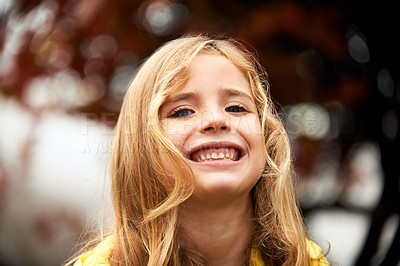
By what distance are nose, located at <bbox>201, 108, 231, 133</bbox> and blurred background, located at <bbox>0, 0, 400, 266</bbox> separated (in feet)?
2.70

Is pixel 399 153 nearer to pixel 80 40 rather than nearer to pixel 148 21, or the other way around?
pixel 148 21

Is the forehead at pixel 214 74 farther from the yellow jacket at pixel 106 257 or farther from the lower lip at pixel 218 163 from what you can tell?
the yellow jacket at pixel 106 257

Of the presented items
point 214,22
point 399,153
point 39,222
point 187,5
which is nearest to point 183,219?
point 214,22

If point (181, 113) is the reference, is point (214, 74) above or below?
above

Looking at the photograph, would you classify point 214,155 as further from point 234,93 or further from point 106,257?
point 106,257

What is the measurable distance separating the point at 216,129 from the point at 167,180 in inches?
8.4

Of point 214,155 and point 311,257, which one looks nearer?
point 214,155

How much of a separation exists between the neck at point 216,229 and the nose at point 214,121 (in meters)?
0.21

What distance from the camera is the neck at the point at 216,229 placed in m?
1.43

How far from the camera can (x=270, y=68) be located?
263 centimetres

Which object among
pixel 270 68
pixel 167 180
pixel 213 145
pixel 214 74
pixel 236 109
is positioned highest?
pixel 270 68

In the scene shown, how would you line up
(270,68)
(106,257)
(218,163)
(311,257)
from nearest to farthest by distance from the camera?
(218,163)
(106,257)
(311,257)
(270,68)

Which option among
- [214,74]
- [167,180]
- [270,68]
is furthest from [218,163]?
[270,68]

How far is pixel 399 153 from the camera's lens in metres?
2.85
